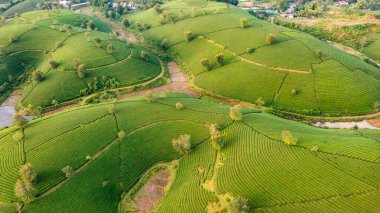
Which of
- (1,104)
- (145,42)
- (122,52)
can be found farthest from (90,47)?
(1,104)

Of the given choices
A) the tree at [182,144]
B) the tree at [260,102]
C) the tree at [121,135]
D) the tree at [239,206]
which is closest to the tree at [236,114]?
the tree at [182,144]

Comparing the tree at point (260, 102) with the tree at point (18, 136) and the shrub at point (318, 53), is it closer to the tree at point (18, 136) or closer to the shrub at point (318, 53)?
the shrub at point (318, 53)

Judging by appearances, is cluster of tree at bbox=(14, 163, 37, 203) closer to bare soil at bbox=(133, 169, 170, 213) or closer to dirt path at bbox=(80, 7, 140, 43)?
bare soil at bbox=(133, 169, 170, 213)

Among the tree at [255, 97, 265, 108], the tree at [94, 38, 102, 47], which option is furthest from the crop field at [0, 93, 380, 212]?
the tree at [94, 38, 102, 47]

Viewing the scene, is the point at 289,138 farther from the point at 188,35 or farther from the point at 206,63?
the point at 188,35

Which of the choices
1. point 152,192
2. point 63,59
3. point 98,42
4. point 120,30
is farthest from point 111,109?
point 120,30
